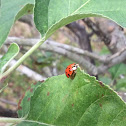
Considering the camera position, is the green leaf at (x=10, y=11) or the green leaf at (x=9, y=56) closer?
the green leaf at (x=9, y=56)

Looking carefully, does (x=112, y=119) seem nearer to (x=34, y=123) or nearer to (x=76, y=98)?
(x=76, y=98)

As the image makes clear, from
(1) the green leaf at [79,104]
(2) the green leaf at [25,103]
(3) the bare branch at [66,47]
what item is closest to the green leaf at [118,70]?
(3) the bare branch at [66,47]

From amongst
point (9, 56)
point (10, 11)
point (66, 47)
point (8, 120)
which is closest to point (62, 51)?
point (66, 47)

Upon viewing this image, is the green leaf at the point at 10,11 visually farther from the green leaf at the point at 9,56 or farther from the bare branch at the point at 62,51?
the bare branch at the point at 62,51

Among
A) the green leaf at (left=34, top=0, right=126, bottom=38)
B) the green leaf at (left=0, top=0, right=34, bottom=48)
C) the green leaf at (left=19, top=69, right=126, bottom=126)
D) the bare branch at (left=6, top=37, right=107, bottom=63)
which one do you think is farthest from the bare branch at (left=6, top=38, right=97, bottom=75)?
the green leaf at (left=19, top=69, right=126, bottom=126)

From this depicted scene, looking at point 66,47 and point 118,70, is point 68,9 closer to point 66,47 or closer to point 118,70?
point 66,47

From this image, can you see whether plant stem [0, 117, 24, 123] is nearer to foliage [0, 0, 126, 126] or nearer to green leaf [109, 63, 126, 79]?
foliage [0, 0, 126, 126]

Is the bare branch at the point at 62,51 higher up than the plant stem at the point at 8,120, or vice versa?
the bare branch at the point at 62,51
